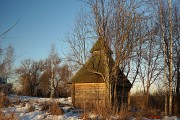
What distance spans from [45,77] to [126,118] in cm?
3911

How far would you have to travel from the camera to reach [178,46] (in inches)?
866

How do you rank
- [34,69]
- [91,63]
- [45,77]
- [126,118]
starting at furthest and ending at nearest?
[34,69] < [45,77] < [91,63] < [126,118]

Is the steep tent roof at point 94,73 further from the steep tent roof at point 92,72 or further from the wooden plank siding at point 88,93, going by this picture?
the wooden plank siding at point 88,93

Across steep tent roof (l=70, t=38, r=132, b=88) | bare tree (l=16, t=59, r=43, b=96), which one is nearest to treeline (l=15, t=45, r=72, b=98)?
bare tree (l=16, t=59, r=43, b=96)

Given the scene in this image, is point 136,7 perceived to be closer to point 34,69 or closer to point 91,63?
point 91,63

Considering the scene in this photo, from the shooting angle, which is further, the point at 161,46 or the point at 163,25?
the point at 161,46

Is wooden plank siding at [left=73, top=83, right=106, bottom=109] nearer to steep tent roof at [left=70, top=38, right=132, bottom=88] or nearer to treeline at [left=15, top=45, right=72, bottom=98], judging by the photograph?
steep tent roof at [left=70, top=38, right=132, bottom=88]

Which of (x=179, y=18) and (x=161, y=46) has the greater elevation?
(x=179, y=18)

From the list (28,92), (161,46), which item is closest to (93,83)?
(161,46)

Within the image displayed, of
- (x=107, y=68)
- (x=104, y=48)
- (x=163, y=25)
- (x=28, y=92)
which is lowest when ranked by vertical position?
(x=28, y=92)

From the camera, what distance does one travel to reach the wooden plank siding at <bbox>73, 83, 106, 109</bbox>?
774 inches

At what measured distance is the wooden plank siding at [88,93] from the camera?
19.7 m

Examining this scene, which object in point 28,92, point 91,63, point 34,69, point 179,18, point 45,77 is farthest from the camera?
point 34,69

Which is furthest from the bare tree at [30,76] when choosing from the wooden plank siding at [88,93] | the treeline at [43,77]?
the wooden plank siding at [88,93]
